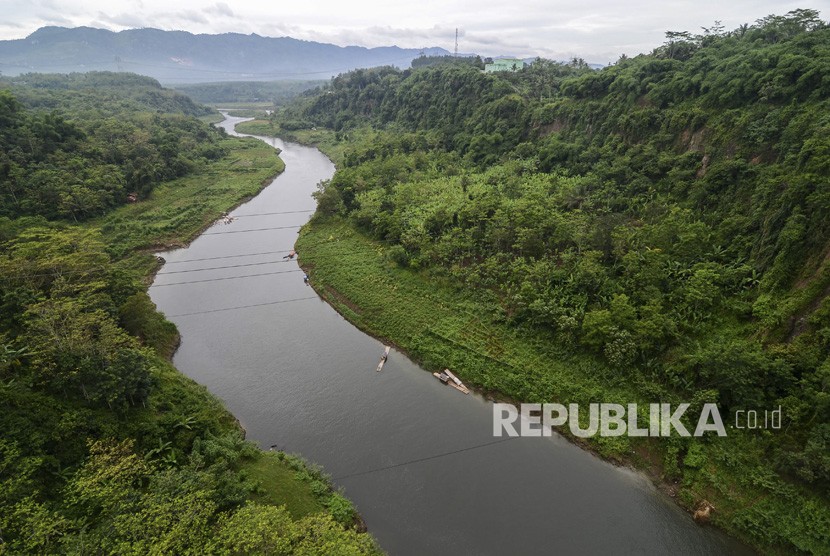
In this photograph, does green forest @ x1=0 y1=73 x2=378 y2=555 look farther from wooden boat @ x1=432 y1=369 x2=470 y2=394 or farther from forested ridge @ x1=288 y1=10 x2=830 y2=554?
forested ridge @ x1=288 y1=10 x2=830 y2=554

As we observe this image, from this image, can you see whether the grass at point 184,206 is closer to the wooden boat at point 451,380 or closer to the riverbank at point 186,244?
the riverbank at point 186,244

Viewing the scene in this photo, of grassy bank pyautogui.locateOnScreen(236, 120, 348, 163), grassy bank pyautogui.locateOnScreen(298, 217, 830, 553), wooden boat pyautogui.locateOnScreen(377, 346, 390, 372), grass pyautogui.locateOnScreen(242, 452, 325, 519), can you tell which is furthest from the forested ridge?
grassy bank pyautogui.locateOnScreen(236, 120, 348, 163)

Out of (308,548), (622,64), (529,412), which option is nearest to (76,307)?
(308,548)

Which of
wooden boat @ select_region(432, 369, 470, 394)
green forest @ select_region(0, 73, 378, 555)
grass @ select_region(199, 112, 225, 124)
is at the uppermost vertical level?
grass @ select_region(199, 112, 225, 124)

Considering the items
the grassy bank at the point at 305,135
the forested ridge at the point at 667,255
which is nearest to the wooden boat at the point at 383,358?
the forested ridge at the point at 667,255

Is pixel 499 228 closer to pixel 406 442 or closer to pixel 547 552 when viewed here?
pixel 406 442

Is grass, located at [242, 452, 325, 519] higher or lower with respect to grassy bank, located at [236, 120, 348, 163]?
lower
